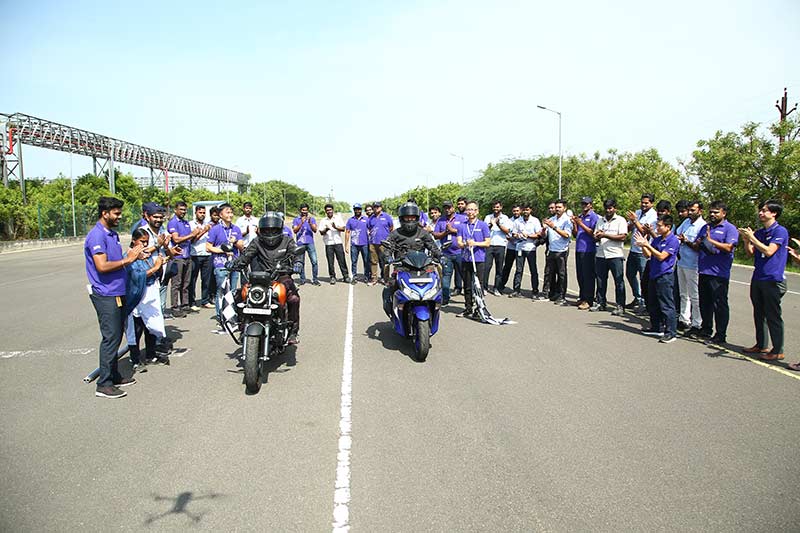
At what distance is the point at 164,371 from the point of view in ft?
20.4

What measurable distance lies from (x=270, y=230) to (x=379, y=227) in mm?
7260

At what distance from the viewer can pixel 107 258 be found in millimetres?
5316

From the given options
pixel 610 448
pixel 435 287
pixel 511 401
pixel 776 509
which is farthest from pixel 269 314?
pixel 776 509

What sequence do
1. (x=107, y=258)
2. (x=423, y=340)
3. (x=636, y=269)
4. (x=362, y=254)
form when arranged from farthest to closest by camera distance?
(x=362, y=254), (x=636, y=269), (x=423, y=340), (x=107, y=258)

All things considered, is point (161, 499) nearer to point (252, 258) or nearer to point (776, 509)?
point (252, 258)

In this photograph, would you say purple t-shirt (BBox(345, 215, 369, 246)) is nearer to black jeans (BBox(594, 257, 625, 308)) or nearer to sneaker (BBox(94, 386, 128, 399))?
black jeans (BBox(594, 257, 625, 308))

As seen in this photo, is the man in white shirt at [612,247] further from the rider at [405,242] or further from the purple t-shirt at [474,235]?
the rider at [405,242]

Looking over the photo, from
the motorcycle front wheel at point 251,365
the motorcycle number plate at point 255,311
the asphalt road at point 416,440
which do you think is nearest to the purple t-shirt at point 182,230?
the asphalt road at point 416,440

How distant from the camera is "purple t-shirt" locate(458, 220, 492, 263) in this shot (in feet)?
31.2

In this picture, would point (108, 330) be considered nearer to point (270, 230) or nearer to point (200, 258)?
point (270, 230)

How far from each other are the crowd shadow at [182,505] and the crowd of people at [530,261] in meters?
2.35

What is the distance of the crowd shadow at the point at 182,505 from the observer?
3.22 m

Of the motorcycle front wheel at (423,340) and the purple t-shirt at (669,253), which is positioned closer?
the motorcycle front wheel at (423,340)

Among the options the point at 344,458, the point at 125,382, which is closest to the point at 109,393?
the point at 125,382
